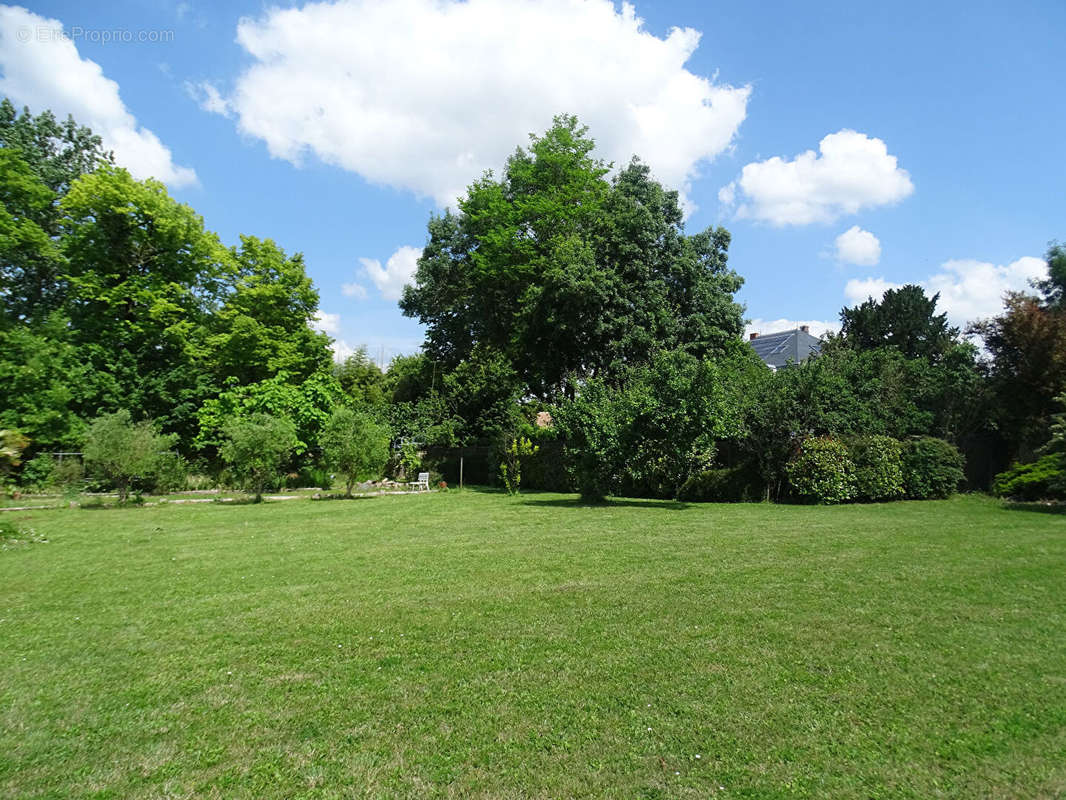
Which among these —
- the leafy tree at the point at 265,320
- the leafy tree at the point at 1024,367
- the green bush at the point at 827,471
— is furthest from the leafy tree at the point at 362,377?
the leafy tree at the point at 1024,367

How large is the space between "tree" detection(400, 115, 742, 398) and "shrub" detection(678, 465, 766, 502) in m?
5.44

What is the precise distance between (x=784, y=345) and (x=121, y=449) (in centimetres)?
3718

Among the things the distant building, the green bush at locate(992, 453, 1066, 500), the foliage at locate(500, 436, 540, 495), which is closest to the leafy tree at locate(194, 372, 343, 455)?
the foliage at locate(500, 436, 540, 495)

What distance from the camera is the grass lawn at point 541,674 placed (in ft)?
9.77

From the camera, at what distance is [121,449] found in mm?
16750

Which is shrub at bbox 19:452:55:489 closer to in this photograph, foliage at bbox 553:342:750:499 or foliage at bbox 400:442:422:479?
foliage at bbox 400:442:422:479

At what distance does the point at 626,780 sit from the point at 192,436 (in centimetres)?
2930

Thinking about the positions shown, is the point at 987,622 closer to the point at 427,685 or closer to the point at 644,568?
the point at 644,568

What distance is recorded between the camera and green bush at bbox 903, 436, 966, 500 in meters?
16.2

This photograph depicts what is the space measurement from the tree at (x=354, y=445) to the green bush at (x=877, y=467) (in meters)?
13.8

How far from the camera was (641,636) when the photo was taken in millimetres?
4945

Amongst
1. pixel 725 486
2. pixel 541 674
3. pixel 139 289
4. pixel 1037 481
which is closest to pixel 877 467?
pixel 1037 481

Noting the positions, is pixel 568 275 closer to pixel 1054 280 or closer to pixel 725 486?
pixel 725 486

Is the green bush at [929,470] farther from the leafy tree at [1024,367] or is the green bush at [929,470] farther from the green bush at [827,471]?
the leafy tree at [1024,367]
